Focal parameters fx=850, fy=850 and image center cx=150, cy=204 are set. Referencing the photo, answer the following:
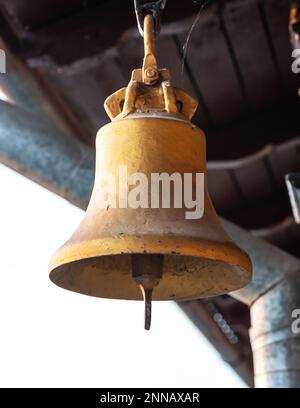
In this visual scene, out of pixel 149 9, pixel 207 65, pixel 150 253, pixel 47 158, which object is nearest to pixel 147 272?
pixel 150 253

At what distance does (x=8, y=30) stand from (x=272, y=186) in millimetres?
1295

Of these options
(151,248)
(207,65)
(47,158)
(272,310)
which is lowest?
(151,248)

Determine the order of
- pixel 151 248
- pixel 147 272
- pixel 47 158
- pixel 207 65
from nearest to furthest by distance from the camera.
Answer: pixel 151 248 < pixel 147 272 < pixel 47 158 < pixel 207 65

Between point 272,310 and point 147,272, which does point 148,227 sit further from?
point 272,310

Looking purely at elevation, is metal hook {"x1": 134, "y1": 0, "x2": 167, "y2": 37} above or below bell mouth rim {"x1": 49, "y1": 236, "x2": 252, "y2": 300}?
above

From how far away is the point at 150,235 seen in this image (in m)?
0.97

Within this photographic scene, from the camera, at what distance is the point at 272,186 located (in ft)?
9.97

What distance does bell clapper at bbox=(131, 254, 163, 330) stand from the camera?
1.06 m

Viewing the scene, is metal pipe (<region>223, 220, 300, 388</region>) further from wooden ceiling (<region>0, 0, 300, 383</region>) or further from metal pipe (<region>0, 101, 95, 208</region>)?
wooden ceiling (<region>0, 0, 300, 383</region>)

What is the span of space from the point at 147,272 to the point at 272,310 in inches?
35.2

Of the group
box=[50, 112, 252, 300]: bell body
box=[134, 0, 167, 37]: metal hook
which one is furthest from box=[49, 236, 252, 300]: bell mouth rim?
box=[134, 0, 167, 37]: metal hook

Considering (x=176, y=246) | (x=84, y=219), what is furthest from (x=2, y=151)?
(x=176, y=246)

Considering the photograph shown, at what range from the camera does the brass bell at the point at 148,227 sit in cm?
99

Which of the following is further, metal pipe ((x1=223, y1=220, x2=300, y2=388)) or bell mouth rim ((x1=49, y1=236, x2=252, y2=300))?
metal pipe ((x1=223, y1=220, x2=300, y2=388))
